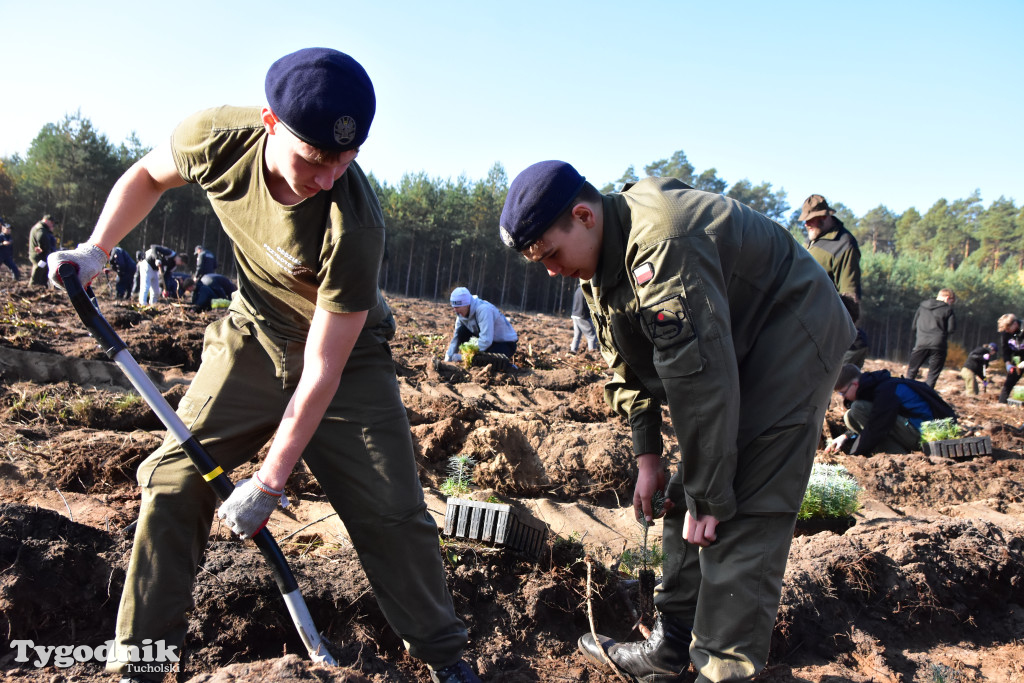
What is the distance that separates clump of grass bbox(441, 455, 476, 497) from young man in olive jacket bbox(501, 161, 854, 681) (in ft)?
6.79

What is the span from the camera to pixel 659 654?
249 centimetres

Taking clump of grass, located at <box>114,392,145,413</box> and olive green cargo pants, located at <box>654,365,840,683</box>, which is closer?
olive green cargo pants, located at <box>654,365,840,683</box>

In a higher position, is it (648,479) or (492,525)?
(648,479)

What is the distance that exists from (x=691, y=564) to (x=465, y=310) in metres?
6.54

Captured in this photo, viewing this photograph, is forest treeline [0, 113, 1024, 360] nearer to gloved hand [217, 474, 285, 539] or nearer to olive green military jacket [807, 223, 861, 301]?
olive green military jacket [807, 223, 861, 301]

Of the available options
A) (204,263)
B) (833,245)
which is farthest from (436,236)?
(833,245)

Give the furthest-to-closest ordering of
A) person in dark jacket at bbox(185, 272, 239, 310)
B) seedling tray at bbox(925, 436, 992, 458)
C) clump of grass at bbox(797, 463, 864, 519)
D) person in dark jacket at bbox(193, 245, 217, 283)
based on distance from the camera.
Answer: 1. person in dark jacket at bbox(193, 245, 217, 283)
2. person in dark jacket at bbox(185, 272, 239, 310)
3. seedling tray at bbox(925, 436, 992, 458)
4. clump of grass at bbox(797, 463, 864, 519)

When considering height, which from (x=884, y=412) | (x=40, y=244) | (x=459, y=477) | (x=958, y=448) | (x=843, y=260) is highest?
(x=843, y=260)

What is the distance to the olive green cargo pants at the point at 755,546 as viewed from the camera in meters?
1.95

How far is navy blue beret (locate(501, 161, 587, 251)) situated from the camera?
6.18 ft

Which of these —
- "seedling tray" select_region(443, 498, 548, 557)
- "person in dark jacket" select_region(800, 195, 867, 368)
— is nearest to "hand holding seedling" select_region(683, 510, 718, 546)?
"seedling tray" select_region(443, 498, 548, 557)

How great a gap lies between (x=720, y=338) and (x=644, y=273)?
0.27 meters

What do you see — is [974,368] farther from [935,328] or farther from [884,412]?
[884,412]

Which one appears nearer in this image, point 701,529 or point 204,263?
point 701,529
